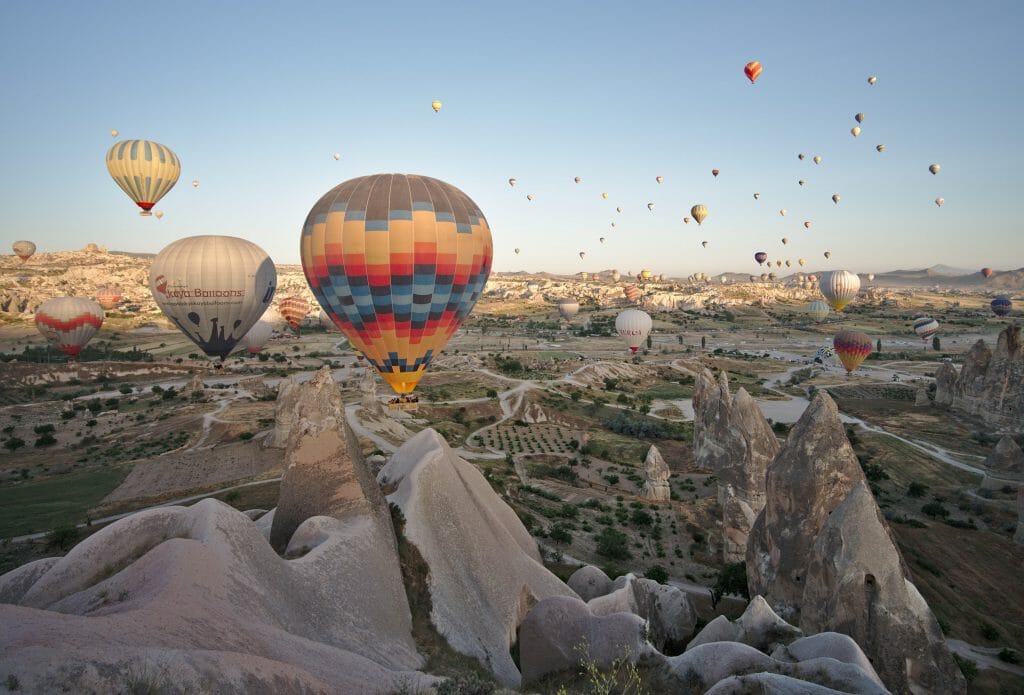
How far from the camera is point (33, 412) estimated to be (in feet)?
161

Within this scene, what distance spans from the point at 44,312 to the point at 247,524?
2763 inches

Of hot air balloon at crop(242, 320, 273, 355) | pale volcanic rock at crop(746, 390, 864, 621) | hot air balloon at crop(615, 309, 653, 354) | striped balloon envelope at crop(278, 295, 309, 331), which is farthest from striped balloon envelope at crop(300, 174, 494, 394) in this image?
striped balloon envelope at crop(278, 295, 309, 331)

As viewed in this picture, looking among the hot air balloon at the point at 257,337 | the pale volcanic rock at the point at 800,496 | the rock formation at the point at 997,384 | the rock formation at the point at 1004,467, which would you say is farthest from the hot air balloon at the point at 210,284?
the rock formation at the point at 997,384

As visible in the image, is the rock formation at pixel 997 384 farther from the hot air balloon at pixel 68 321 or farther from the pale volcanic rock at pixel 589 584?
the hot air balloon at pixel 68 321

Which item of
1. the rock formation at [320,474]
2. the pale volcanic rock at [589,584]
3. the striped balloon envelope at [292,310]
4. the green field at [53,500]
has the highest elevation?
the striped balloon envelope at [292,310]

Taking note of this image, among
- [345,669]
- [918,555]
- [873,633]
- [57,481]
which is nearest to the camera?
[345,669]

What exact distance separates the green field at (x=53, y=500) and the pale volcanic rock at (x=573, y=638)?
21.7 meters

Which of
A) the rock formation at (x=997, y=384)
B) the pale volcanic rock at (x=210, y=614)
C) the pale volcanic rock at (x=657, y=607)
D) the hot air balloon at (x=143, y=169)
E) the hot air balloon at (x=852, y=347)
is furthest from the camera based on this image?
the hot air balloon at (x=852, y=347)

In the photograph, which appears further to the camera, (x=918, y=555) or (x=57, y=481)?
(x=57, y=481)

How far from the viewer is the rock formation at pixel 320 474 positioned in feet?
46.8

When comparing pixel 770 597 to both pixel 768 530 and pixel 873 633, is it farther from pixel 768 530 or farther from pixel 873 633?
pixel 873 633

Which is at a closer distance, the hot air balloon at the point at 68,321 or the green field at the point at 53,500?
the green field at the point at 53,500

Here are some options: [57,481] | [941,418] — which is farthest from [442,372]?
[941,418]

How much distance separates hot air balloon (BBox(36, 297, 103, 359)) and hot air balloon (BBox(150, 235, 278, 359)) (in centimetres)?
3583
